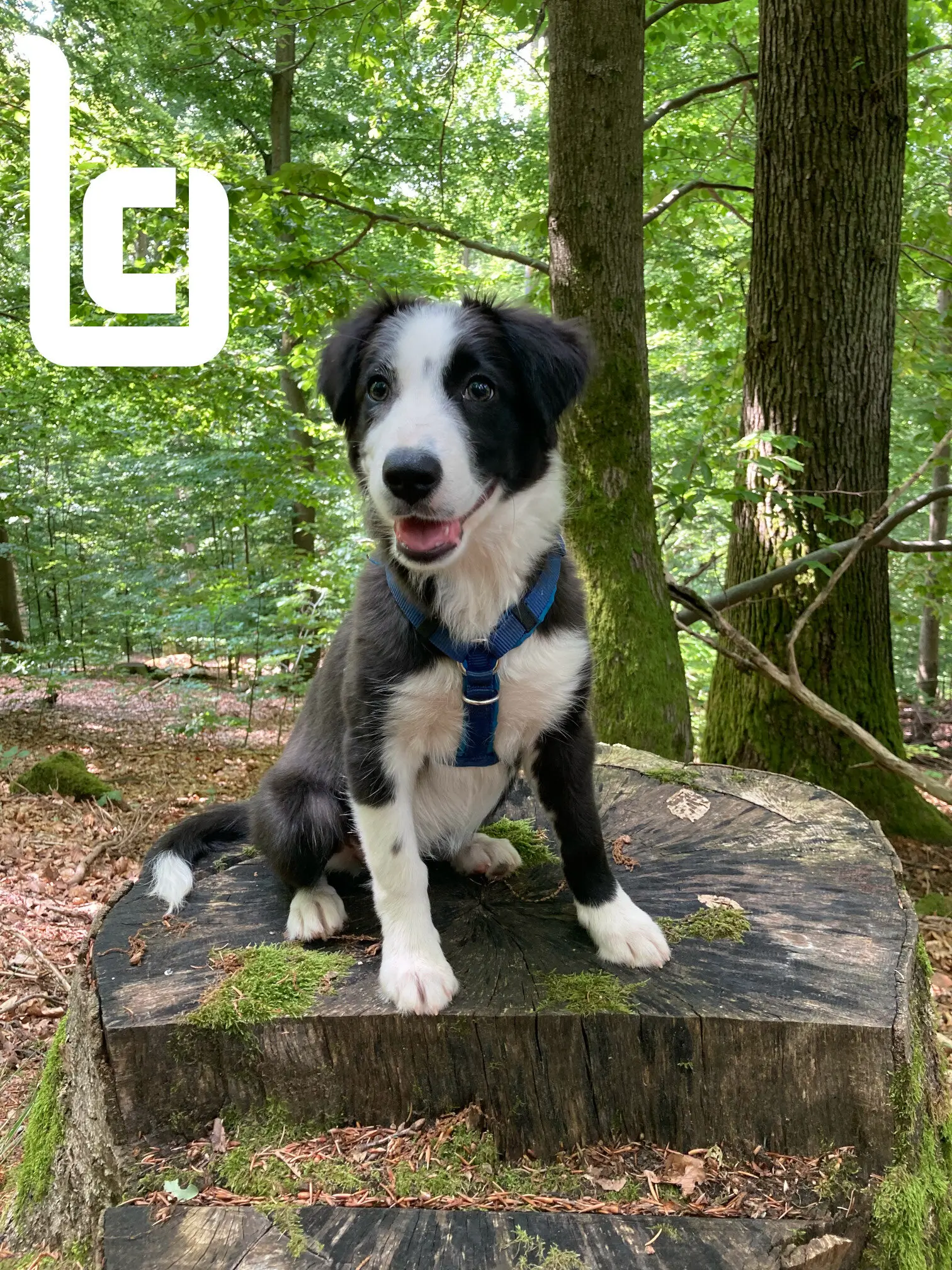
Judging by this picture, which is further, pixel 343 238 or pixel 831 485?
pixel 343 238

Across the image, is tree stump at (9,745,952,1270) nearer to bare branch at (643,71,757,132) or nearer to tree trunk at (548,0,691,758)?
tree trunk at (548,0,691,758)

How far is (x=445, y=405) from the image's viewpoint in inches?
78.6

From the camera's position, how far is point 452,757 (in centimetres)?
230

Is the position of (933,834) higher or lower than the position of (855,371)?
lower

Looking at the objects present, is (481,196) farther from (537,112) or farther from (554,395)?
(554,395)

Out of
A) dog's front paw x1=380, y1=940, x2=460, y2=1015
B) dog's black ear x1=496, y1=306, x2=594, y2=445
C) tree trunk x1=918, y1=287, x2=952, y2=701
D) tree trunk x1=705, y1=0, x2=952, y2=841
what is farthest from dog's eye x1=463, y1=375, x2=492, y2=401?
tree trunk x1=918, y1=287, x2=952, y2=701

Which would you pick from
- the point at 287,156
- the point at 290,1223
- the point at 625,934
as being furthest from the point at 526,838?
the point at 287,156

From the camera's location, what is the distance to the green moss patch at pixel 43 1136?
2.00 meters

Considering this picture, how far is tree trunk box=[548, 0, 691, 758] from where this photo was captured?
3.98 meters

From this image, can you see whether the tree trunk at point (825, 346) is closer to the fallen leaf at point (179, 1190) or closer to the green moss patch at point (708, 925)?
the green moss patch at point (708, 925)

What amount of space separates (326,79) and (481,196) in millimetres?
2673

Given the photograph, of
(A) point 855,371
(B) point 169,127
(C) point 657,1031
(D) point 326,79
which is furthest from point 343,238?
(C) point 657,1031

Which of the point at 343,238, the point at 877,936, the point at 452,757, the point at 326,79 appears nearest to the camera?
the point at 877,936

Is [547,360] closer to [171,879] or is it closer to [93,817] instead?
[171,879]
